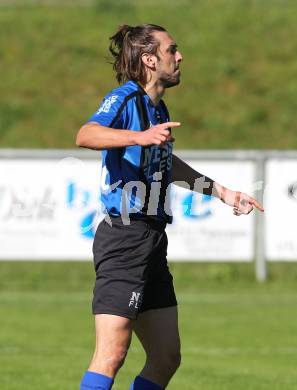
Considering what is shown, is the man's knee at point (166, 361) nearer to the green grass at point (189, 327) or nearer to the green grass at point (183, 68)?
the green grass at point (189, 327)

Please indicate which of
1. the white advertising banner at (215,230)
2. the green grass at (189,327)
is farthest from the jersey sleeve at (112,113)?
the white advertising banner at (215,230)

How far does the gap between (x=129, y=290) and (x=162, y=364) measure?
0.58 metres

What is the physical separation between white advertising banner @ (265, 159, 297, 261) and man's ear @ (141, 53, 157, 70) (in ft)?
35.0

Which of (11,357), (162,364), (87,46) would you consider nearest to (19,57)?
(87,46)

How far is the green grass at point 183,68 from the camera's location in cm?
2436

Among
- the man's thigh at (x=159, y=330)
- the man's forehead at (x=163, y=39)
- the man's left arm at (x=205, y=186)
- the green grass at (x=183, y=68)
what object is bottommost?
the man's thigh at (x=159, y=330)

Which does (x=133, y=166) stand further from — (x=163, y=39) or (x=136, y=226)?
(x=163, y=39)

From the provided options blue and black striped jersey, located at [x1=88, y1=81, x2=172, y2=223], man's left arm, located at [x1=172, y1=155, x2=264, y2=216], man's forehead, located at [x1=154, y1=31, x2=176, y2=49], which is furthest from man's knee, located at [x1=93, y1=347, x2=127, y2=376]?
man's forehead, located at [x1=154, y1=31, x2=176, y2=49]

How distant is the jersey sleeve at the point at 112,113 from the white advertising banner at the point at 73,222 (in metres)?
10.6

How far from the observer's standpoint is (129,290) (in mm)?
6090

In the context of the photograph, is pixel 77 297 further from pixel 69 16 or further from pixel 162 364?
pixel 69 16

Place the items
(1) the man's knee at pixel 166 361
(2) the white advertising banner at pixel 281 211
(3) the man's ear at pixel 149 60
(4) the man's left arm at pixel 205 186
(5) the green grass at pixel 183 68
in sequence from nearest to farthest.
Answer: (3) the man's ear at pixel 149 60 < (1) the man's knee at pixel 166 361 < (4) the man's left arm at pixel 205 186 < (2) the white advertising banner at pixel 281 211 < (5) the green grass at pixel 183 68

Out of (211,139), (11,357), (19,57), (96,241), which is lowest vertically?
(11,357)

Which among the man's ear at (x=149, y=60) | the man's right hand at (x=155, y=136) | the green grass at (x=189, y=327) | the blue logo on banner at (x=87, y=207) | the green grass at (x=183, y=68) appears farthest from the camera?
the green grass at (x=183, y=68)
